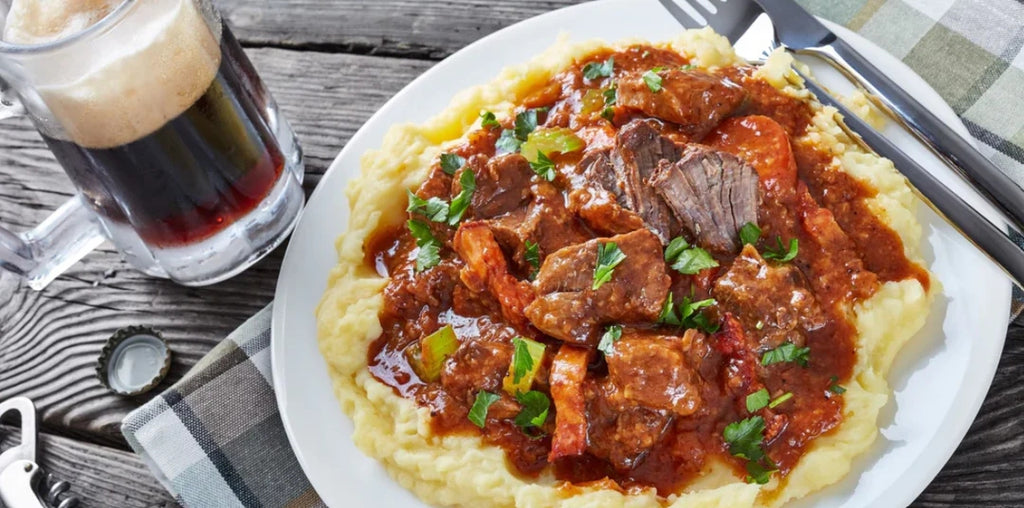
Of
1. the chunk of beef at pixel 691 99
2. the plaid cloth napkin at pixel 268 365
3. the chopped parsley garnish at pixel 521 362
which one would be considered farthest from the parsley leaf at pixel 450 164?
the plaid cloth napkin at pixel 268 365

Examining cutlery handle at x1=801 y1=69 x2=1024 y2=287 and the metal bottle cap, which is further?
the metal bottle cap

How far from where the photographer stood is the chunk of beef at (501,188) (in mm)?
4602

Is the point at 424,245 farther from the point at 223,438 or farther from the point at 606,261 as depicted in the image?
the point at 223,438

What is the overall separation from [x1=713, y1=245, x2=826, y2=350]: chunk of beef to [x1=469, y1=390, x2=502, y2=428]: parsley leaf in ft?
3.51

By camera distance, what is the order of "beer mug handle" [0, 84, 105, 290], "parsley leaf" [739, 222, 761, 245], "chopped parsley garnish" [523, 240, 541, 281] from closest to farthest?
"parsley leaf" [739, 222, 761, 245]
"chopped parsley garnish" [523, 240, 541, 281]
"beer mug handle" [0, 84, 105, 290]

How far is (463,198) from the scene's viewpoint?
15.2ft

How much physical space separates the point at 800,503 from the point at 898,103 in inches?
78.9

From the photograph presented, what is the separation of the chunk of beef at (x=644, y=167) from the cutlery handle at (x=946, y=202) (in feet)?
2.88

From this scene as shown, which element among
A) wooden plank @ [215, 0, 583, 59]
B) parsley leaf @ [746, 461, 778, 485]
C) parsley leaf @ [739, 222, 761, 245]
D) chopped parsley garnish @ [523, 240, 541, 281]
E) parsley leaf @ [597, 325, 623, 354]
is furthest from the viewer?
wooden plank @ [215, 0, 583, 59]

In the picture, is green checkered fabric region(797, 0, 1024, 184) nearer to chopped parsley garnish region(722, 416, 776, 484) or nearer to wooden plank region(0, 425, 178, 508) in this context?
chopped parsley garnish region(722, 416, 776, 484)

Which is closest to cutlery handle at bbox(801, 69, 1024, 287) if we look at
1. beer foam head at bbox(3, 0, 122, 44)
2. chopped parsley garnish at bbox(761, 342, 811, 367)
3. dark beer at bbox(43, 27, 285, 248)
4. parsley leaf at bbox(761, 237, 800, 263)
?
parsley leaf at bbox(761, 237, 800, 263)

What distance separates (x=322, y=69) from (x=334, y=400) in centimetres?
268

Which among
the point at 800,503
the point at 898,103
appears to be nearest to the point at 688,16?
the point at 898,103

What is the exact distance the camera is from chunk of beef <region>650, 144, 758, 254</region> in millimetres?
4230
